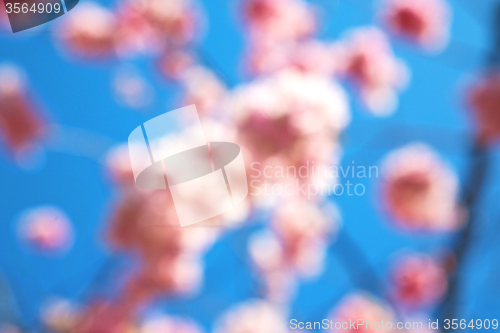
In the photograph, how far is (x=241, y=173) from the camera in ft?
1.86

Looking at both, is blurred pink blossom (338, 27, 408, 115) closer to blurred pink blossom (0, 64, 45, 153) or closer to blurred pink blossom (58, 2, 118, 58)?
blurred pink blossom (58, 2, 118, 58)

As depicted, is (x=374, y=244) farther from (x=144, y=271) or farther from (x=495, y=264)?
(x=144, y=271)

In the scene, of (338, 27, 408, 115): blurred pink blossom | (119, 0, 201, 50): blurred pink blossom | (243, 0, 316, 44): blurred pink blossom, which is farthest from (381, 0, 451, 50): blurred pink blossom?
(119, 0, 201, 50): blurred pink blossom

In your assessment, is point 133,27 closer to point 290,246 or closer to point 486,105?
point 290,246

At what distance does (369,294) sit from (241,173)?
0.35 m

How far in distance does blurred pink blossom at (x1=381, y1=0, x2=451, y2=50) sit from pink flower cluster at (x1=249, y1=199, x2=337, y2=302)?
0.38 meters

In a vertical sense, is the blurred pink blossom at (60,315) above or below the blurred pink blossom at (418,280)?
above

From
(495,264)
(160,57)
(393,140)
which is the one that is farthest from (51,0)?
(495,264)

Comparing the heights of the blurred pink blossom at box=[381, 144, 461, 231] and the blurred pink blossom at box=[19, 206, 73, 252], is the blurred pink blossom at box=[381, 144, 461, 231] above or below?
below

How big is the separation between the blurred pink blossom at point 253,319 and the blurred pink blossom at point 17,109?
53 cm

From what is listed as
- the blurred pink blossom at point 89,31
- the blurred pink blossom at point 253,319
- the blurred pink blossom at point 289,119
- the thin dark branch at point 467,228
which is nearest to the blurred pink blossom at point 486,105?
the thin dark branch at point 467,228

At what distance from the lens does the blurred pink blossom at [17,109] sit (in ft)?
1.92

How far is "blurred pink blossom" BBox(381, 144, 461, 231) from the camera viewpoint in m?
0.56

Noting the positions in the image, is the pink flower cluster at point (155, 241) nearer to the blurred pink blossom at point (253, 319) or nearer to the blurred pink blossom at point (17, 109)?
the blurred pink blossom at point (253, 319)
